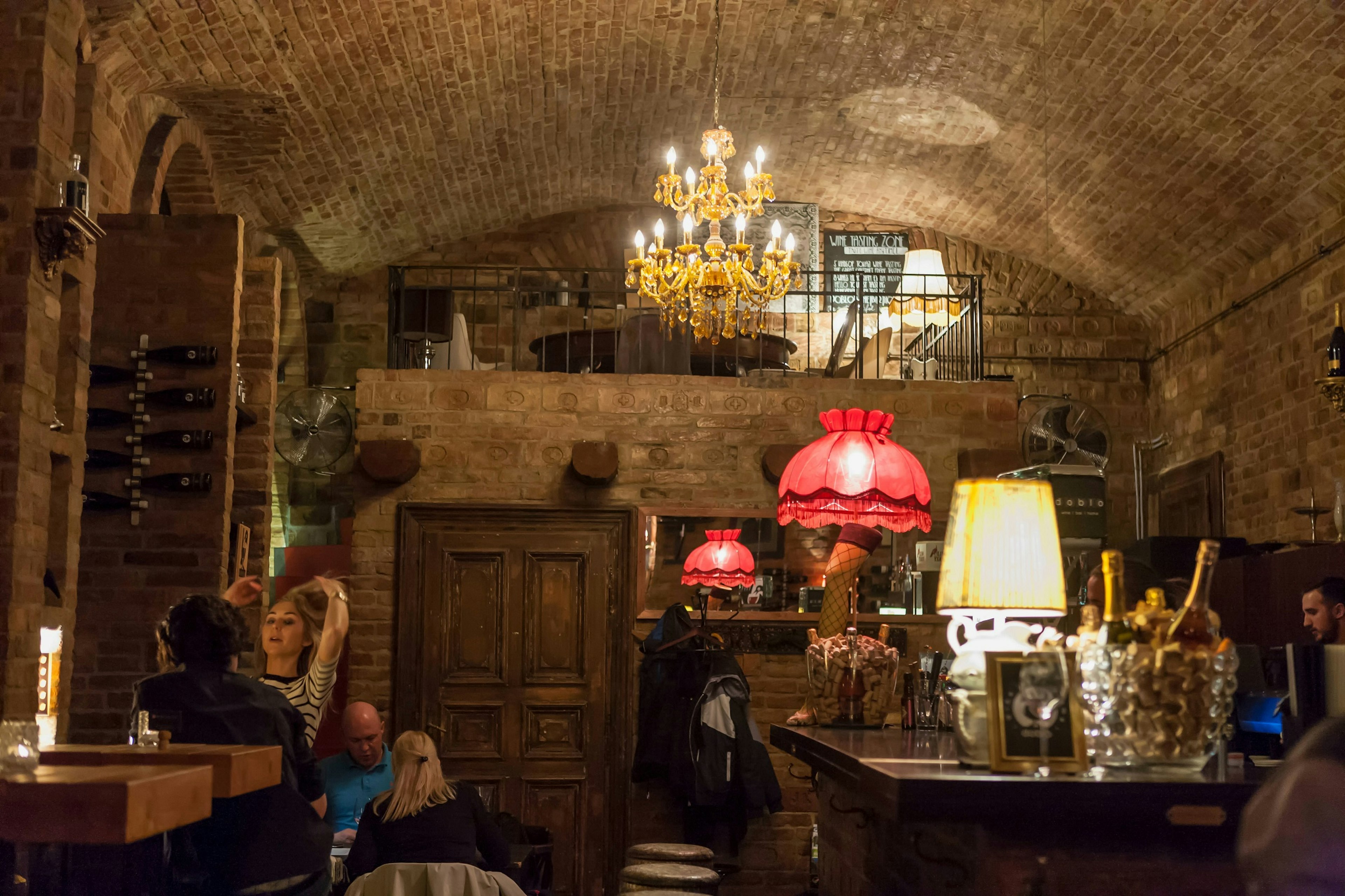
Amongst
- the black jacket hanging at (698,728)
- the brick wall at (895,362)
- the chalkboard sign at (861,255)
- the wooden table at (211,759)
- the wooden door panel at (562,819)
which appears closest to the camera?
the wooden table at (211,759)

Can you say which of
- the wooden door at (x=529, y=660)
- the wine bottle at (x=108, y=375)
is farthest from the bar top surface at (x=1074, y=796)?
the wooden door at (x=529, y=660)

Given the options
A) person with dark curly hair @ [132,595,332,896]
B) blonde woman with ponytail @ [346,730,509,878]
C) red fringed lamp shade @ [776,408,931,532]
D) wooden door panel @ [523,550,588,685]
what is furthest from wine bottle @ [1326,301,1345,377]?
person with dark curly hair @ [132,595,332,896]

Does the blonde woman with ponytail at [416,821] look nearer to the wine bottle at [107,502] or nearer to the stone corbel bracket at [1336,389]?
the wine bottle at [107,502]

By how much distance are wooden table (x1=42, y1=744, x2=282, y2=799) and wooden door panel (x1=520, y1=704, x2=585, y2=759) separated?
18.2 ft

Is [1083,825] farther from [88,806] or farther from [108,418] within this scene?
[108,418]

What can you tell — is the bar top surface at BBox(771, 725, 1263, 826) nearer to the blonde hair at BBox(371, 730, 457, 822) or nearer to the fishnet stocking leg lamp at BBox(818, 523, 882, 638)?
the fishnet stocking leg lamp at BBox(818, 523, 882, 638)

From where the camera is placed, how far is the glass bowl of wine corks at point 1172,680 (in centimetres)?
227

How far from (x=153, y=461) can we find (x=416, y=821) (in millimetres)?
3242

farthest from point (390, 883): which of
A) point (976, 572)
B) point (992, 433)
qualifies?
point (992, 433)

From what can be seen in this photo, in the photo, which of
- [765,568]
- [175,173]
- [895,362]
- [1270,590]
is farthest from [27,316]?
[895,362]

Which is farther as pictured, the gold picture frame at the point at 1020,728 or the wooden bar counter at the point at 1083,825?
the gold picture frame at the point at 1020,728

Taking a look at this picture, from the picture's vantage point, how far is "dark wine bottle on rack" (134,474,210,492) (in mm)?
6723

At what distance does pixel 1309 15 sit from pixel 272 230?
705 cm

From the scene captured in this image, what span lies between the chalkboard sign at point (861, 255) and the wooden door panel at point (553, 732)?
16.5ft
